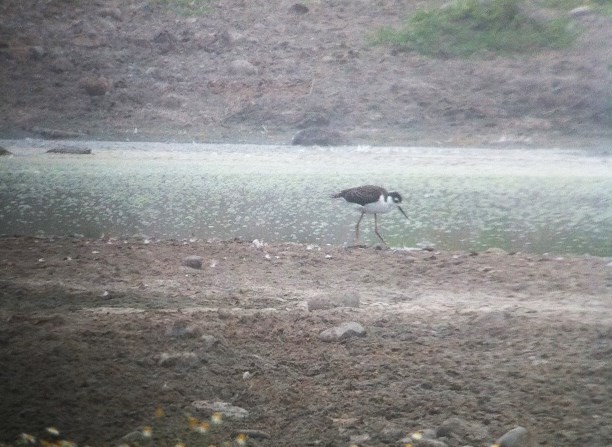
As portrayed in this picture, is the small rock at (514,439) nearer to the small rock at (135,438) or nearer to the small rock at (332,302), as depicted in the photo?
the small rock at (135,438)

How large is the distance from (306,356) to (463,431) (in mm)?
909

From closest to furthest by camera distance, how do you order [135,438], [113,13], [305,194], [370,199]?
[135,438] → [370,199] → [305,194] → [113,13]

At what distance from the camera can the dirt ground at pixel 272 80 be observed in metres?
12.9

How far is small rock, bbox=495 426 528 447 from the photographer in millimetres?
3354

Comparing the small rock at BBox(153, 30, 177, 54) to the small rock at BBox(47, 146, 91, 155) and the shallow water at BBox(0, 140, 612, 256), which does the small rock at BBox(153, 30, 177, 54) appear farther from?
the small rock at BBox(47, 146, 91, 155)

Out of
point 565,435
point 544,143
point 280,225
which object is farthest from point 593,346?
point 544,143

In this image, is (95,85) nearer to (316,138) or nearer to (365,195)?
(316,138)

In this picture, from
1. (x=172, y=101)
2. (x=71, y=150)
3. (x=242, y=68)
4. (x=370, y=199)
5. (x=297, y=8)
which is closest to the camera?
(x=370, y=199)

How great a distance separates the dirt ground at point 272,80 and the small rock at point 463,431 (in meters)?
9.07

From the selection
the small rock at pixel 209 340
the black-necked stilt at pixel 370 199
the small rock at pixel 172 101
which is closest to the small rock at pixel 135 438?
the small rock at pixel 209 340

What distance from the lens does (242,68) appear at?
14.1 meters

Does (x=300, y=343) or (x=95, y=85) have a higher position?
(x=95, y=85)

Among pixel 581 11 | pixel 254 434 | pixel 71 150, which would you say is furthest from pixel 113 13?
pixel 254 434

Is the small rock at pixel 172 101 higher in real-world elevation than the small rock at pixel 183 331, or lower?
higher
